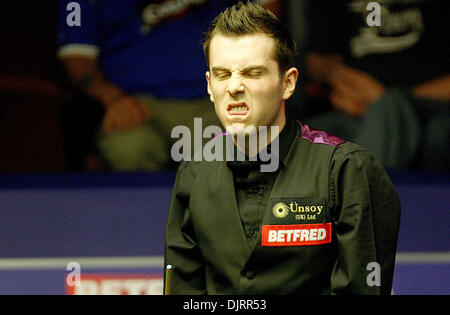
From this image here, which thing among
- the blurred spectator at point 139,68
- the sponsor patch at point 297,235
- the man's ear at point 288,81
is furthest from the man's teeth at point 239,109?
the blurred spectator at point 139,68

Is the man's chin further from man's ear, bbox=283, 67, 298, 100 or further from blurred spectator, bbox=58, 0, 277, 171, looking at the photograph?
blurred spectator, bbox=58, 0, 277, 171

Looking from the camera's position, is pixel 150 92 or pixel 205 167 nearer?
pixel 205 167

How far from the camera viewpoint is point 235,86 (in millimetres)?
1236

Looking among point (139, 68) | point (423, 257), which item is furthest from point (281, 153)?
point (139, 68)

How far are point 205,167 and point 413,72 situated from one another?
7.10 feet

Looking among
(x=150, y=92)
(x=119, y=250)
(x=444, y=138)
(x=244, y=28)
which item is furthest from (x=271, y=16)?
(x=444, y=138)

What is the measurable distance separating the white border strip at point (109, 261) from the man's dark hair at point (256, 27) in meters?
1.33

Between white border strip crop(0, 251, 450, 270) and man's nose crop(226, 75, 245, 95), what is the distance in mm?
1317

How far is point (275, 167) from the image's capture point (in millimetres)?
1338

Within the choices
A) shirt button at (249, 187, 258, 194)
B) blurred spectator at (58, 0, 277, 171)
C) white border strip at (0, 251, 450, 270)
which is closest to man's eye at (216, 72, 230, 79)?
shirt button at (249, 187, 258, 194)

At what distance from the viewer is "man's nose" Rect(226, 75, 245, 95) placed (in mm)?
1237

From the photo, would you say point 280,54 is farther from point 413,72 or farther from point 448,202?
point 413,72

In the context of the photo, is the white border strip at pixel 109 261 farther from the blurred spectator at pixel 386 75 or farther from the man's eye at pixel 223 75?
the man's eye at pixel 223 75

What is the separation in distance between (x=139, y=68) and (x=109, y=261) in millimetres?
1242
